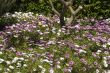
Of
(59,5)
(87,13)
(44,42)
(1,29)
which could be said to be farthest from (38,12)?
(44,42)

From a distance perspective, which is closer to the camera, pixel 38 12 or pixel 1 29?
pixel 1 29

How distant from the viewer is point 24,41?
40.3ft

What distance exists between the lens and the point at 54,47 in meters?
11.8

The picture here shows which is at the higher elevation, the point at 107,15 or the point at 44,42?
the point at 44,42

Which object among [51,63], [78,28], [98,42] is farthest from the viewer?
[78,28]

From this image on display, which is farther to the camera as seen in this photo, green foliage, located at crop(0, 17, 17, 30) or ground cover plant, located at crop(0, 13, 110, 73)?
green foliage, located at crop(0, 17, 17, 30)

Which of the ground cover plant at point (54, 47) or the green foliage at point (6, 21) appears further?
the green foliage at point (6, 21)

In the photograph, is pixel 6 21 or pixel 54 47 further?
pixel 6 21

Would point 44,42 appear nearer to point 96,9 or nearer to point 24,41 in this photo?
point 24,41

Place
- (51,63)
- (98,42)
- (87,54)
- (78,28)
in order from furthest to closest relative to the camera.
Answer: (78,28), (98,42), (87,54), (51,63)

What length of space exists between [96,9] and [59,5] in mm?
1663

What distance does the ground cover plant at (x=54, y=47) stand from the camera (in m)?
10.4

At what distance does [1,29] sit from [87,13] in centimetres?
444

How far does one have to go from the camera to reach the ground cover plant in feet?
34.2
